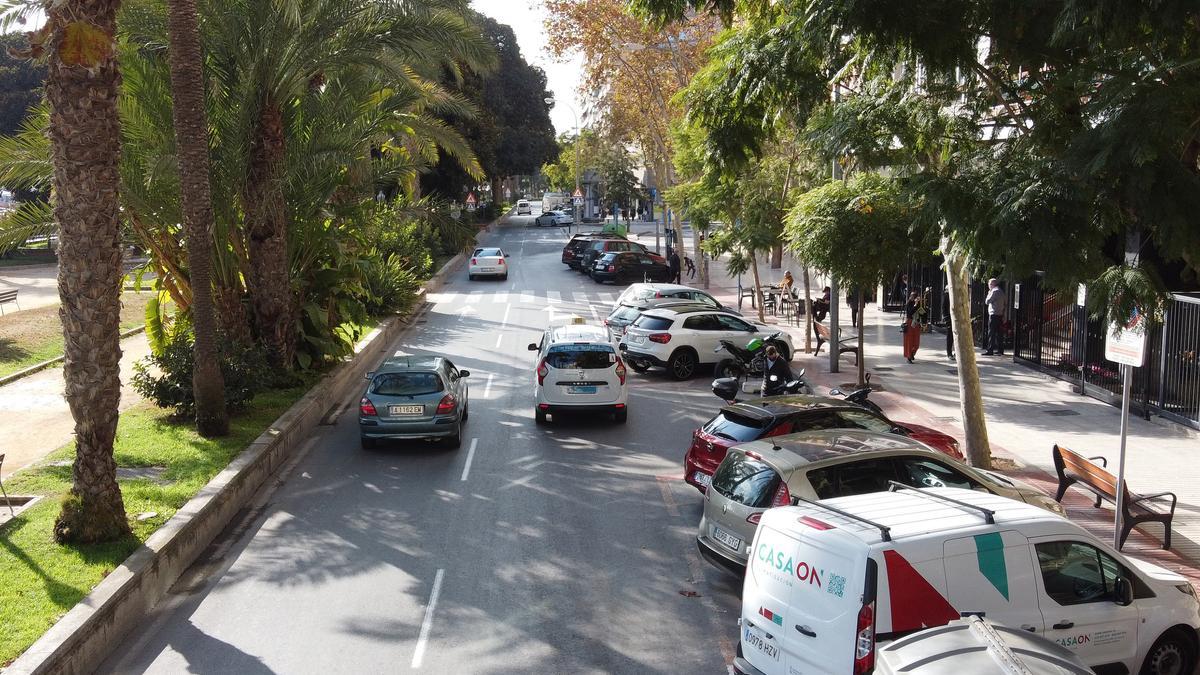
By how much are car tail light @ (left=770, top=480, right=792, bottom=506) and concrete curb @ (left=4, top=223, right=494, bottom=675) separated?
595cm

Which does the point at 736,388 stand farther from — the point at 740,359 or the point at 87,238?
the point at 87,238

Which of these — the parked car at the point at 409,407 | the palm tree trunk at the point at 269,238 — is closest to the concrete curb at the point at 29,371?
the palm tree trunk at the point at 269,238

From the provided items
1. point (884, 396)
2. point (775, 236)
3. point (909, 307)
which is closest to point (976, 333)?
point (909, 307)

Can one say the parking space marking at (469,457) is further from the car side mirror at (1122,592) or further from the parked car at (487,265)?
the parked car at (487,265)

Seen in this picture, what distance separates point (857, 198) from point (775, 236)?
34.8 feet

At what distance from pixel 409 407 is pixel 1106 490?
9.59 metres

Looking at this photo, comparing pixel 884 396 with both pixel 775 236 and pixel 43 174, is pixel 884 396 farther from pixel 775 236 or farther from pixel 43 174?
pixel 43 174

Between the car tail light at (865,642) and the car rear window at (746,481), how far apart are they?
2.97 metres

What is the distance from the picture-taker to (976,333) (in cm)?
2681

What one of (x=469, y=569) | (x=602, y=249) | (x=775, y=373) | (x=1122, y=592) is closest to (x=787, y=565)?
(x=1122, y=592)

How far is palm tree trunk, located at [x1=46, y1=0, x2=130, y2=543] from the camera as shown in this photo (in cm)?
1081

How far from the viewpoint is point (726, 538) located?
9938mm

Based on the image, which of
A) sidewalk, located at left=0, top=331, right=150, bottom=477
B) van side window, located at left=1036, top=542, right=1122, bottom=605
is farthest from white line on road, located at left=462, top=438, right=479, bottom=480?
van side window, located at left=1036, top=542, right=1122, bottom=605

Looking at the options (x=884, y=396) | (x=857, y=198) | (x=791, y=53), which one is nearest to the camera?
(x=791, y=53)
